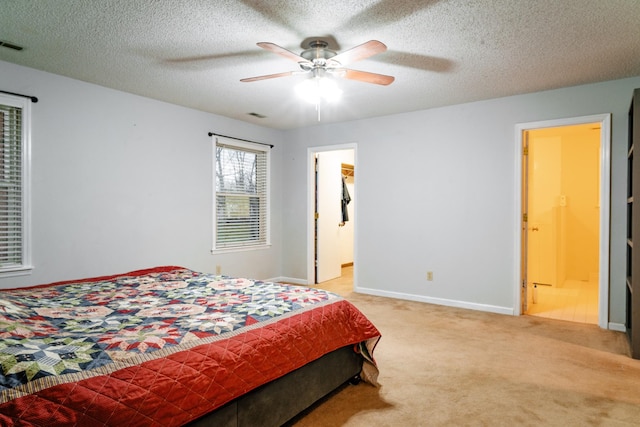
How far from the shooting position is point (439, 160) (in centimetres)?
455

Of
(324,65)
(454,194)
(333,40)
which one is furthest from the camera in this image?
(454,194)

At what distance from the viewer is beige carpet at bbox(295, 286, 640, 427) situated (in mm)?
2057

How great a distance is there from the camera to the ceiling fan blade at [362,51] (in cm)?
220

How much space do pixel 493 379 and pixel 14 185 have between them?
4.09 metres

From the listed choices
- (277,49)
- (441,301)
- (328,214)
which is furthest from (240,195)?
(277,49)

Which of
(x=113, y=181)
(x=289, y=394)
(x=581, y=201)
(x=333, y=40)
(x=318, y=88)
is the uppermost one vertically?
(x=333, y=40)

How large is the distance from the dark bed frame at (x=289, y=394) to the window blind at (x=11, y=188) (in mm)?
2793

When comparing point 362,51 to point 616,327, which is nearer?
point 362,51

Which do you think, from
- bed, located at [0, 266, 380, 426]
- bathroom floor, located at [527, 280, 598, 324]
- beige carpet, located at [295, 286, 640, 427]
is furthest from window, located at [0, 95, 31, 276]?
bathroom floor, located at [527, 280, 598, 324]

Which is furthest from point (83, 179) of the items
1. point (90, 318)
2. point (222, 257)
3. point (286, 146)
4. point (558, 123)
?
point (558, 123)

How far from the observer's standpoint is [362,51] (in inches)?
92.4

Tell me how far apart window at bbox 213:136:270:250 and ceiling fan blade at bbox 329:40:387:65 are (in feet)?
9.38

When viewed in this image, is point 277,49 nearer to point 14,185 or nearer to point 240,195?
point 14,185

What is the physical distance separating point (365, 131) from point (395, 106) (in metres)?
0.71
